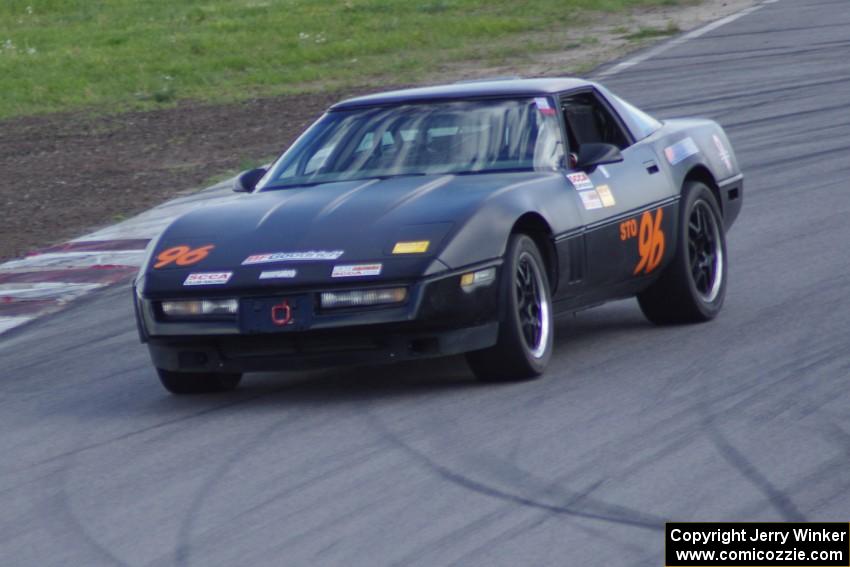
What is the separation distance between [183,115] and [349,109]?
12199mm

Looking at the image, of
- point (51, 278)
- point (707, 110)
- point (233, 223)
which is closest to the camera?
point (233, 223)

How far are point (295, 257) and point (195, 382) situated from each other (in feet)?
3.11

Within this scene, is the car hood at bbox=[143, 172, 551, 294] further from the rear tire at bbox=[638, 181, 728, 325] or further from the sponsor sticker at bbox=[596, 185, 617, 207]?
the rear tire at bbox=[638, 181, 728, 325]

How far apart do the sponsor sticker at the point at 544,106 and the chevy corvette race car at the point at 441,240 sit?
0.05ft

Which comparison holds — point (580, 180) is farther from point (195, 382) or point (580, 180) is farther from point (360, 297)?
point (195, 382)

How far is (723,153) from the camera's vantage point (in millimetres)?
9289

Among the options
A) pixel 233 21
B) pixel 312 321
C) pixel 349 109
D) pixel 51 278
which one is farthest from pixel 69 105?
pixel 312 321

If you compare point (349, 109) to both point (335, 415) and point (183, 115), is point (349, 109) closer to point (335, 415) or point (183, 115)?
point (335, 415)

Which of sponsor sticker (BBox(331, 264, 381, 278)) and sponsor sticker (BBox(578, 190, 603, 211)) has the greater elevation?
sponsor sticker (BBox(331, 264, 381, 278))

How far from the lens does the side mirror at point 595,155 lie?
783cm

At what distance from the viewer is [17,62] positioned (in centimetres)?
2648

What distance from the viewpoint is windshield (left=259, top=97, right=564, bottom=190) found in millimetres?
7910

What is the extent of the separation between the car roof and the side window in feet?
0.28

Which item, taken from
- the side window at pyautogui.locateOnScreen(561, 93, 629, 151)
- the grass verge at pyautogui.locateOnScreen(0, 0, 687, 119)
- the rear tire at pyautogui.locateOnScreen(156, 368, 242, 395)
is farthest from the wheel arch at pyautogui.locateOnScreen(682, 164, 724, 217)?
the grass verge at pyautogui.locateOnScreen(0, 0, 687, 119)
